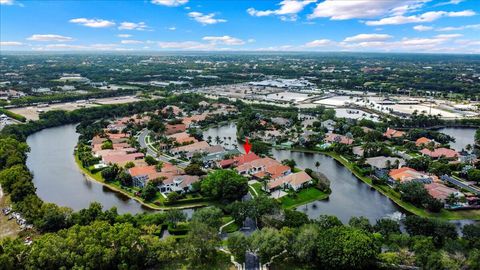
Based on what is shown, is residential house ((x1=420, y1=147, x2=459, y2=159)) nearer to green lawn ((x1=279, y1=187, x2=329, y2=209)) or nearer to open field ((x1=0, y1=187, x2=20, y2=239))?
green lawn ((x1=279, y1=187, x2=329, y2=209))

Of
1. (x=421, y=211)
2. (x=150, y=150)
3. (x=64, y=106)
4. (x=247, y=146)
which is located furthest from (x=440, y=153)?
(x=64, y=106)

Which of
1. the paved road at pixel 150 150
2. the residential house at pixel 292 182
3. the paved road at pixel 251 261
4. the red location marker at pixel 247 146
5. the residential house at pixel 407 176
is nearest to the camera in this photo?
the paved road at pixel 251 261

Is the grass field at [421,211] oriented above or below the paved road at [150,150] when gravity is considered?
below

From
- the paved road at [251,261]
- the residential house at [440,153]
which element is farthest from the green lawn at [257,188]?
the residential house at [440,153]

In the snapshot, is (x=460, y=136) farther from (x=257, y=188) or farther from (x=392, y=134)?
(x=257, y=188)

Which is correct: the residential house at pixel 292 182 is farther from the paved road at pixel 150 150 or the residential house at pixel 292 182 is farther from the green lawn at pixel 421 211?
the paved road at pixel 150 150
